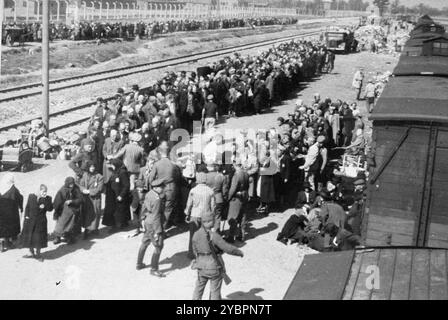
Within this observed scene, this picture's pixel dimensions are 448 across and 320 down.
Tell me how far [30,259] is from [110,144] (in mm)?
3689

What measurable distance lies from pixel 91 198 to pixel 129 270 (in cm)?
195

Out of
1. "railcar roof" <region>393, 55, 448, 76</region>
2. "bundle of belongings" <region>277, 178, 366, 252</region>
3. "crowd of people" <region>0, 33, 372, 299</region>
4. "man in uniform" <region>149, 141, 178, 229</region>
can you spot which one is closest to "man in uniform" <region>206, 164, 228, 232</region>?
"crowd of people" <region>0, 33, 372, 299</region>

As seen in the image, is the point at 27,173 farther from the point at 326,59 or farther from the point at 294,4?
the point at 294,4

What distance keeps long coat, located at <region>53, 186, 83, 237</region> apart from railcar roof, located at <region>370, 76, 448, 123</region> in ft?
16.8

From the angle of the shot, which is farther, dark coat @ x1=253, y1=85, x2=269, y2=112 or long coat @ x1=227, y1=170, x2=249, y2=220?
dark coat @ x1=253, y1=85, x2=269, y2=112

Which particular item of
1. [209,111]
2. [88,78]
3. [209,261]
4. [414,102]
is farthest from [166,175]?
[88,78]

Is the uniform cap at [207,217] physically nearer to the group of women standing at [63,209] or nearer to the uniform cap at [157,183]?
the uniform cap at [157,183]

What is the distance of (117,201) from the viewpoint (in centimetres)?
1108

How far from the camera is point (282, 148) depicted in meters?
12.7

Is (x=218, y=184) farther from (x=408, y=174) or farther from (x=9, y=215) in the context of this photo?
(x=9, y=215)

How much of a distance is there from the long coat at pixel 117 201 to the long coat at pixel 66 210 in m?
0.77

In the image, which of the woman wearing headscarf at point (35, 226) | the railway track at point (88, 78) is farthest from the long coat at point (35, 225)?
the railway track at point (88, 78)

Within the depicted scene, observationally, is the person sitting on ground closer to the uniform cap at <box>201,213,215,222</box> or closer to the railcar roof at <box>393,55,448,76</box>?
the uniform cap at <box>201,213,215,222</box>

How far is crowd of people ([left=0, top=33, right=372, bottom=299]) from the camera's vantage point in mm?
9578
